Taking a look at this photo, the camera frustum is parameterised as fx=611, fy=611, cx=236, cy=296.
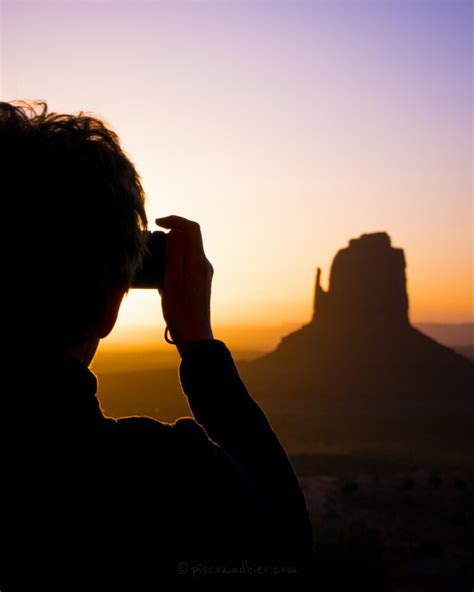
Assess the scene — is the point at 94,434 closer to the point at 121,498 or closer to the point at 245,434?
the point at 121,498

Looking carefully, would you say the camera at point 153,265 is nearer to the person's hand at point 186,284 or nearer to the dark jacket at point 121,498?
the person's hand at point 186,284

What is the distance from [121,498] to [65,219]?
0.49 m

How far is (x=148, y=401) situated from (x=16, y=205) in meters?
71.9

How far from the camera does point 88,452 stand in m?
0.99

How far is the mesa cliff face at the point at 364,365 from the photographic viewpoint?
59469 mm

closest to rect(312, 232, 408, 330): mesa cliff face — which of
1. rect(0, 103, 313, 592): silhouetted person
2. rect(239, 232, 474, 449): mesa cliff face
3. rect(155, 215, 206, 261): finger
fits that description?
rect(239, 232, 474, 449): mesa cliff face

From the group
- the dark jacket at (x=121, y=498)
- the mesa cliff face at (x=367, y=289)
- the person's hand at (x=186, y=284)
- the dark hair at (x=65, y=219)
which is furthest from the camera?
the mesa cliff face at (x=367, y=289)

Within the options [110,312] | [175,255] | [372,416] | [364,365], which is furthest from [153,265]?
[364,365]

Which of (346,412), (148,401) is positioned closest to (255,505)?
(346,412)

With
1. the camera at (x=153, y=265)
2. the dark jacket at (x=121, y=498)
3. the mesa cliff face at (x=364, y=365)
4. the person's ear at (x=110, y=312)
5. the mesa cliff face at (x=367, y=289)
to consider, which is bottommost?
the mesa cliff face at (x=364, y=365)

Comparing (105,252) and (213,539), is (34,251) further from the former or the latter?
(213,539)

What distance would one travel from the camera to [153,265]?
1337mm

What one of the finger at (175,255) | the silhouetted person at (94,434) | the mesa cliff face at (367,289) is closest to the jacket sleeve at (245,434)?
the silhouetted person at (94,434)

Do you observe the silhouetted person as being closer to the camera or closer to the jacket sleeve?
the jacket sleeve
